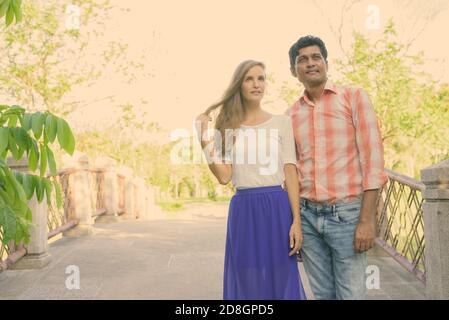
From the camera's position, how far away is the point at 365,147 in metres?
3.06

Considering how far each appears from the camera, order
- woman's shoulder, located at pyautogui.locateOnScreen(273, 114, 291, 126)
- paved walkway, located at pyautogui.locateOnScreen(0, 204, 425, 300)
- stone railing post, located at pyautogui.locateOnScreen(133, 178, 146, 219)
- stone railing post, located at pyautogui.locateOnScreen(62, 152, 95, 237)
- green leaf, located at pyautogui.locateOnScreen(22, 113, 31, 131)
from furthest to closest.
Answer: stone railing post, located at pyautogui.locateOnScreen(133, 178, 146, 219) → stone railing post, located at pyautogui.locateOnScreen(62, 152, 95, 237) → paved walkway, located at pyautogui.locateOnScreen(0, 204, 425, 300) → woman's shoulder, located at pyautogui.locateOnScreen(273, 114, 291, 126) → green leaf, located at pyautogui.locateOnScreen(22, 113, 31, 131)

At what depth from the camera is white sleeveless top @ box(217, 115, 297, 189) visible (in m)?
3.16

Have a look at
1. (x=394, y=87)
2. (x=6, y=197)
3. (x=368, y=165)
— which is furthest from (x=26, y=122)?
(x=394, y=87)

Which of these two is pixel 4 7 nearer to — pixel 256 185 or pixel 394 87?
pixel 256 185

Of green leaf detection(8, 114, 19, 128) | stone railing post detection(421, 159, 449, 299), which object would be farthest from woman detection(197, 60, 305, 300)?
stone railing post detection(421, 159, 449, 299)

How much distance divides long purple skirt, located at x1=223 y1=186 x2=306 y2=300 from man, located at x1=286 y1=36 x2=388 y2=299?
176 mm

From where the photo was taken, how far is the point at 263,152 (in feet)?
10.4

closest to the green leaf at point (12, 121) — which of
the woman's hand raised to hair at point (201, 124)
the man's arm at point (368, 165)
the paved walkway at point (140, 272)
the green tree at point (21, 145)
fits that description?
the green tree at point (21, 145)

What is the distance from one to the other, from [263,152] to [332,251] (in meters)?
0.76

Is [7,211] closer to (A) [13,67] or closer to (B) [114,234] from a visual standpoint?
(B) [114,234]

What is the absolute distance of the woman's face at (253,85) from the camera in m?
3.19

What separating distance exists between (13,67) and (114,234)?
370 inches

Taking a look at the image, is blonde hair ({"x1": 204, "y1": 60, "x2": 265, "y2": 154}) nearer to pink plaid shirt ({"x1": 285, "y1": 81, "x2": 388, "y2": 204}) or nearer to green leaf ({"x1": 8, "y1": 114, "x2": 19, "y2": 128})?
pink plaid shirt ({"x1": 285, "y1": 81, "x2": 388, "y2": 204})
